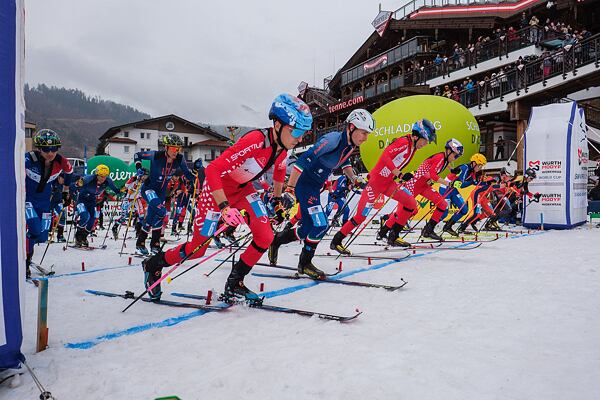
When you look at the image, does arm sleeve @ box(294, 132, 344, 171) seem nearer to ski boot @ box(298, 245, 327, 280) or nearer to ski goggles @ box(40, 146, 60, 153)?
ski boot @ box(298, 245, 327, 280)

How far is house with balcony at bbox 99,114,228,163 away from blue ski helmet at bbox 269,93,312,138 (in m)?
51.5

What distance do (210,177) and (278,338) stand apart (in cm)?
165

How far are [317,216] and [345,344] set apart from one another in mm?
2877

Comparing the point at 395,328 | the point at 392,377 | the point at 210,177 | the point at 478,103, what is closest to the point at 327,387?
the point at 392,377

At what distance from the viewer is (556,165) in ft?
41.0

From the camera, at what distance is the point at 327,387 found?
80.8 inches

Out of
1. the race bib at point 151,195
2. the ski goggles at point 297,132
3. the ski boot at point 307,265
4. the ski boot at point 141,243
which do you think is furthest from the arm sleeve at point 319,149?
the ski boot at point 141,243

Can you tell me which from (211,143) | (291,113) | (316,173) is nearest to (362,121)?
(316,173)

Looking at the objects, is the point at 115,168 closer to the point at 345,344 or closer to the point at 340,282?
the point at 340,282

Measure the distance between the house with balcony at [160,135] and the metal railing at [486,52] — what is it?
32215 millimetres

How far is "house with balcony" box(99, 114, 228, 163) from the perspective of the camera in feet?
176

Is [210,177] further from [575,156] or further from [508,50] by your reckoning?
[508,50]

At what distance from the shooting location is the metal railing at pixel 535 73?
56.6 feet

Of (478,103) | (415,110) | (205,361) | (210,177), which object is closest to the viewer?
(205,361)
